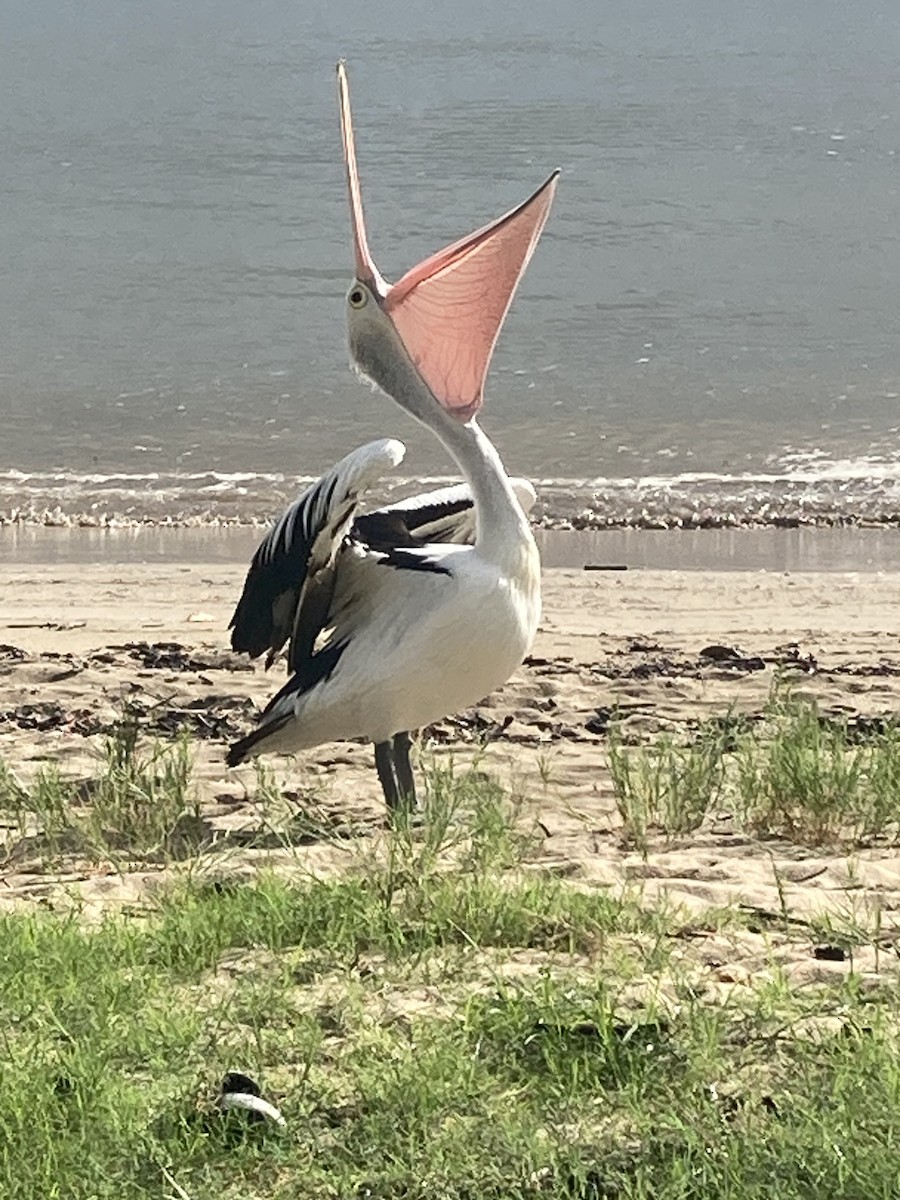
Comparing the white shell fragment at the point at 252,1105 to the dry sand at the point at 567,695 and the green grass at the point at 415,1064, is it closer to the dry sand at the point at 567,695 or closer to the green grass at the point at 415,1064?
the green grass at the point at 415,1064

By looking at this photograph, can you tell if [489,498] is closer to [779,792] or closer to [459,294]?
[459,294]

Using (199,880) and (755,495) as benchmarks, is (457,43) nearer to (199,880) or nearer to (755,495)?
(755,495)

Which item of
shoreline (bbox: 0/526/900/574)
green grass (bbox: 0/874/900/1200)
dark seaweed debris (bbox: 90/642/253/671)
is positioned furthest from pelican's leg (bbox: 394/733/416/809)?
shoreline (bbox: 0/526/900/574)

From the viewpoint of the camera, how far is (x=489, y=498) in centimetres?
437

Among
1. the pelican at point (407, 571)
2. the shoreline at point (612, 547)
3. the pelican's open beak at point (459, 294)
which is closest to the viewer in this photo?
the pelican at point (407, 571)

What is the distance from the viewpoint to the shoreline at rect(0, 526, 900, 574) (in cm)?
920

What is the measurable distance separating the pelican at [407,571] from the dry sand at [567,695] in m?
0.31

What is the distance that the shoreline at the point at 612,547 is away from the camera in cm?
920

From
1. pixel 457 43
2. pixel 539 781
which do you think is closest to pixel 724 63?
pixel 457 43

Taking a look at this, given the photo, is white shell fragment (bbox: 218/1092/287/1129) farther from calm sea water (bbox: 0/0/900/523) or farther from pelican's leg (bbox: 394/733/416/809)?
calm sea water (bbox: 0/0/900/523)

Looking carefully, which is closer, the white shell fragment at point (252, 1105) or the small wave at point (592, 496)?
the white shell fragment at point (252, 1105)

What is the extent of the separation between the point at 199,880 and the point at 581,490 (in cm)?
724

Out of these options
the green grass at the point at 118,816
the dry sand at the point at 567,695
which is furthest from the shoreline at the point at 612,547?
the green grass at the point at 118,816

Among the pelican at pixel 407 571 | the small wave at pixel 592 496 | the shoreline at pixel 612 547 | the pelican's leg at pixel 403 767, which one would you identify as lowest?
the shoreline at pixel 612 547
